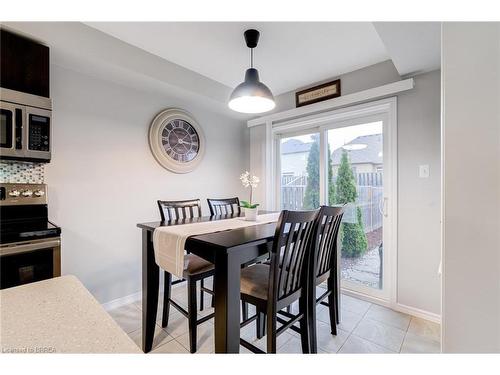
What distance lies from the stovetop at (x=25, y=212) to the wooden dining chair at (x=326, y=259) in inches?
68.2

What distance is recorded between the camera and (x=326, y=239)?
66.6 inches

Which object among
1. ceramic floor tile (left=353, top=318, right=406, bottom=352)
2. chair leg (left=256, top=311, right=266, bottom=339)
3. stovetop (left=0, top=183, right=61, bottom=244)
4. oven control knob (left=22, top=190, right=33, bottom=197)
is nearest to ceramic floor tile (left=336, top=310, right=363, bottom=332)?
ceramic floor tile (left=353, top=318, right=406, bottom=352)

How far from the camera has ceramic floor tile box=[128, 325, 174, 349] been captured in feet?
5.74

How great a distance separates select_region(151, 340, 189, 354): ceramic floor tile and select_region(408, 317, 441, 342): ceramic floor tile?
1.79 metres

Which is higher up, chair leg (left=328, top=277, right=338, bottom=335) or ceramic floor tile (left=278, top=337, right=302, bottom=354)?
chair leg (left=328, top=277, right=338, bottom=335)

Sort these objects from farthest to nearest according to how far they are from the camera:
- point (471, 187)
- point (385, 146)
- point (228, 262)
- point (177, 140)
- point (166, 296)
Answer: point (177, 140) < point (385, 146) < point (166, 296) < point (228, 262) < point (471, 187)

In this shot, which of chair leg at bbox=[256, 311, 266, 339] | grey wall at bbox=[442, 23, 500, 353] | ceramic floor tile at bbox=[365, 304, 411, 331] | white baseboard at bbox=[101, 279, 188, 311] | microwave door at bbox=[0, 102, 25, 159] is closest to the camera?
grey wall at bbox=[442, 23, 500, 353]

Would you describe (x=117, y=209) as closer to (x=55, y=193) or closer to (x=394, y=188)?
(x=55, y=193)

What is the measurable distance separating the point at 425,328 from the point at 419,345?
302mm

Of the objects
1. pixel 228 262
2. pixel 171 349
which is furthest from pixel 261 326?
pixel 228 262

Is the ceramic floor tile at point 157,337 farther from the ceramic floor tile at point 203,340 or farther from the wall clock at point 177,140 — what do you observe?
the wall clock at point 177,140

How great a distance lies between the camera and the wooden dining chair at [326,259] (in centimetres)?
150

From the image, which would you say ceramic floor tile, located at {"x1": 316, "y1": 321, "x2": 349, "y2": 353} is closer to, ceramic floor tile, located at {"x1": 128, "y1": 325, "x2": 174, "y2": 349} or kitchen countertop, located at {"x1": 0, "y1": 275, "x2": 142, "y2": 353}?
ceramic floor tile, located at {"x1": 128, "y1": 325, "x2": 174, "y2": 349}

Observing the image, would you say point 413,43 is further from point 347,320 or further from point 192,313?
point 192,313
